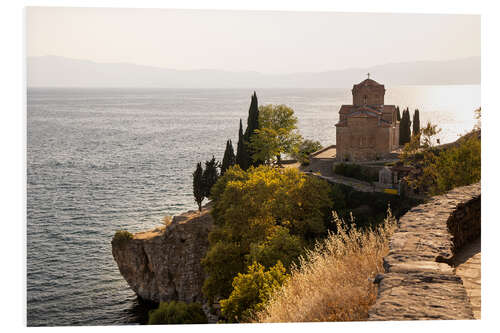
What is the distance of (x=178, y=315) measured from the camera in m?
15.8

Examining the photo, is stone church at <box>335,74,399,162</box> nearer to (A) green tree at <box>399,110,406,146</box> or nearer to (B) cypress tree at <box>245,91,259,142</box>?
(A) green tree at <box>399,110,406,146</box>

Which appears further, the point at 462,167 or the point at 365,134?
the point at 365,134

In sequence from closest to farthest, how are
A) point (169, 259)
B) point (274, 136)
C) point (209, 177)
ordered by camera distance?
point (169, 259), point (209, 177), point (274, 136)

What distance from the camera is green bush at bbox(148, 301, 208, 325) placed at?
1551cm

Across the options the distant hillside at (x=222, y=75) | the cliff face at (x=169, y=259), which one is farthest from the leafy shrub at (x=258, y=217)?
the cliff face at (x=169, y=259)

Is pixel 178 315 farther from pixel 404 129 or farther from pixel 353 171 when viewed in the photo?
pixel 404 129

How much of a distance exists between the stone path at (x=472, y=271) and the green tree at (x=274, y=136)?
2096 cm

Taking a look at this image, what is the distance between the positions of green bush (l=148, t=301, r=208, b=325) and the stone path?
11.0 meters

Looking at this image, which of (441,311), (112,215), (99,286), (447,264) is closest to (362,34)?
(447,264)

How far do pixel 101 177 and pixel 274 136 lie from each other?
1275 cm

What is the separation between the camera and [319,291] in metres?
5.15

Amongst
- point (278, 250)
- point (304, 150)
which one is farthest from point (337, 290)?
point (304, 150)

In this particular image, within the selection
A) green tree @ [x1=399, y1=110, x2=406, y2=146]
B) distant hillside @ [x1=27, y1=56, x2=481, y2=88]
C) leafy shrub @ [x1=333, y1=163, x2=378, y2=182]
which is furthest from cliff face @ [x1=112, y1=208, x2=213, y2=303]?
green tree @ [x1=399, y1=110, x2=406, y2=146]
